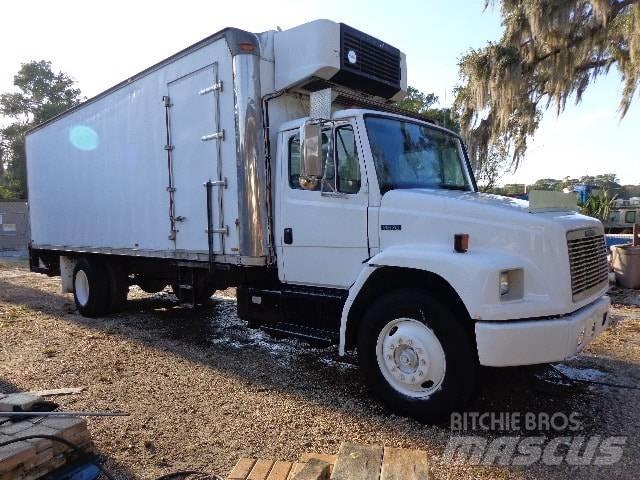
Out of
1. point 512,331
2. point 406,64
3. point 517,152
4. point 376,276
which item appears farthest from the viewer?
point 517,152

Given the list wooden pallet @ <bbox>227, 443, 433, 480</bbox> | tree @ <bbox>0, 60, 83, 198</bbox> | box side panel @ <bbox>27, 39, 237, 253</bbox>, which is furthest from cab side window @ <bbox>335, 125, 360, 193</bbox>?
tree @ <bbox>0, 60, 83, 198</bbox>

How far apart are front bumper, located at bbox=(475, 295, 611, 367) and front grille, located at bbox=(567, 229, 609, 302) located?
35 cm

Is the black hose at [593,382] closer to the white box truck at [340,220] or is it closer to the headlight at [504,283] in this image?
the white box truck at [340,220]

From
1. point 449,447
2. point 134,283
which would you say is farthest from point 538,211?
point 134,283

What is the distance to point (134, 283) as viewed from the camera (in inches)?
335

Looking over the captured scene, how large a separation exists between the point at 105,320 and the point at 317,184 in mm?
5275

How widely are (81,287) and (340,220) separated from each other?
19.7 ft

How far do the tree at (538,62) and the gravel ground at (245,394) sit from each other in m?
9.30

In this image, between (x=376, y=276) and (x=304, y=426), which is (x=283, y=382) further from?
(x=376, y=276)

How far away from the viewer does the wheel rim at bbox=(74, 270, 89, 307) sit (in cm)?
841

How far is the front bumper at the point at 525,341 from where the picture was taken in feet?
11.4

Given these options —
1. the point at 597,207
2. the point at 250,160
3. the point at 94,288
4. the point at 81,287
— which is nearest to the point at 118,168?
the point at 94,288

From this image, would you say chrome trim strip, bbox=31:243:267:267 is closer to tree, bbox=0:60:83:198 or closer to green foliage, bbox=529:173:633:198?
green foliage, bbox=529:173:633:198

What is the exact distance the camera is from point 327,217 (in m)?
4.75
